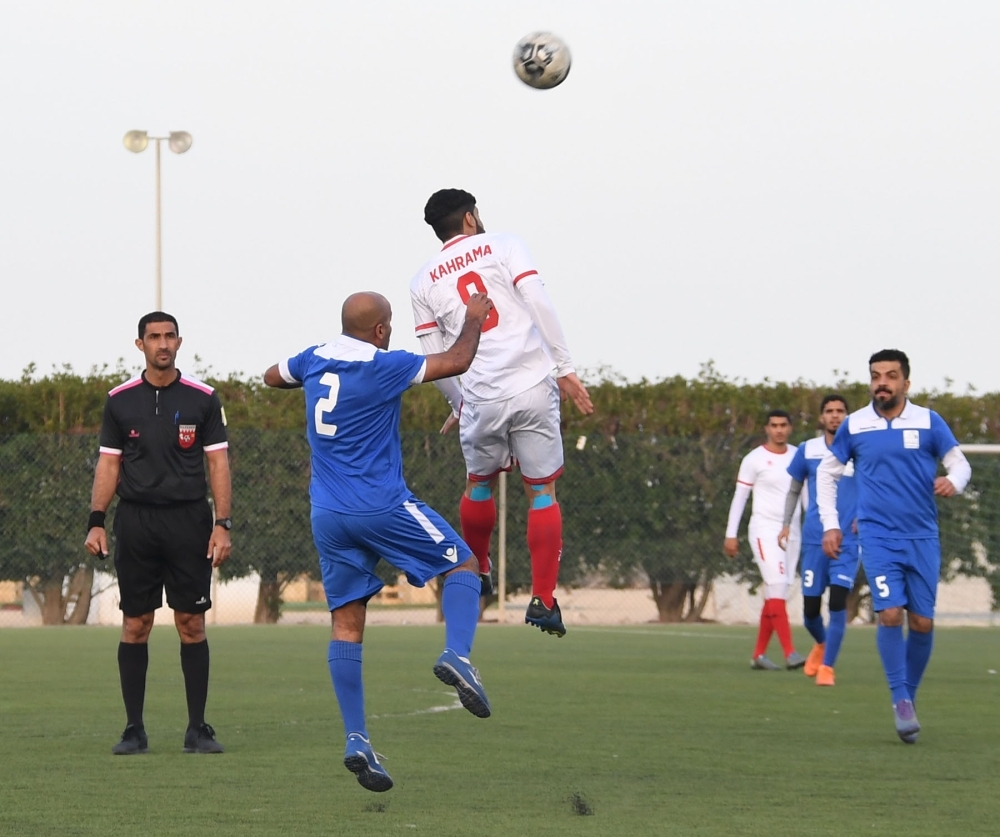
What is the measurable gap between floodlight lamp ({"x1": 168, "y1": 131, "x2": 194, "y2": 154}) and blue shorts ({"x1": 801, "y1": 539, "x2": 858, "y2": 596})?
13766 mm

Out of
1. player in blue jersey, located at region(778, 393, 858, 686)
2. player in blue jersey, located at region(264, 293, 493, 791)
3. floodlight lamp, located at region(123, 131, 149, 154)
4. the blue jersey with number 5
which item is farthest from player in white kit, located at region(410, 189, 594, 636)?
floodlight lamp, located at region(123, 131, 149, 154)

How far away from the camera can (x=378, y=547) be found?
667 centimetres

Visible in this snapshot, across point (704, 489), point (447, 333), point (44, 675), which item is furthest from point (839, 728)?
point (704, 489)

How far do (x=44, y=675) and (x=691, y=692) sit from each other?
5.28 meters

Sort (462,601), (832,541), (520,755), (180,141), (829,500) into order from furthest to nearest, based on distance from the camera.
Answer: (180,141) < (829,500) < (832,541) < (520,755) < (462,601)

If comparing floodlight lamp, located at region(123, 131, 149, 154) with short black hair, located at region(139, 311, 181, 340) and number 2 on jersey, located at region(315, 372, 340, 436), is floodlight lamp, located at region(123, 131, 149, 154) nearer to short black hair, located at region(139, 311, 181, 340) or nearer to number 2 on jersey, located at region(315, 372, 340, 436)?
short black hair, located at region(139, 311, 181, 340)

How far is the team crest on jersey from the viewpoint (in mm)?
8500

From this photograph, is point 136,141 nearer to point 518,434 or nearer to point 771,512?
point 771,512

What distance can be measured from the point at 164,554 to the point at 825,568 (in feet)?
22.5

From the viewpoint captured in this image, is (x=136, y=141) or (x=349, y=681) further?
(x=136, y=141)

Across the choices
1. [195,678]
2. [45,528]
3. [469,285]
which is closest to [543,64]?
[469,285]

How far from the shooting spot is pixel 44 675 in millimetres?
12586

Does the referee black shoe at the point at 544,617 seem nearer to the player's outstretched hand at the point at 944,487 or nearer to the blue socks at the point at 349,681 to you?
the blue socks at the point at 349,681

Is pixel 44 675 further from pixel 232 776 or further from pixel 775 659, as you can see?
pixel 775 659
